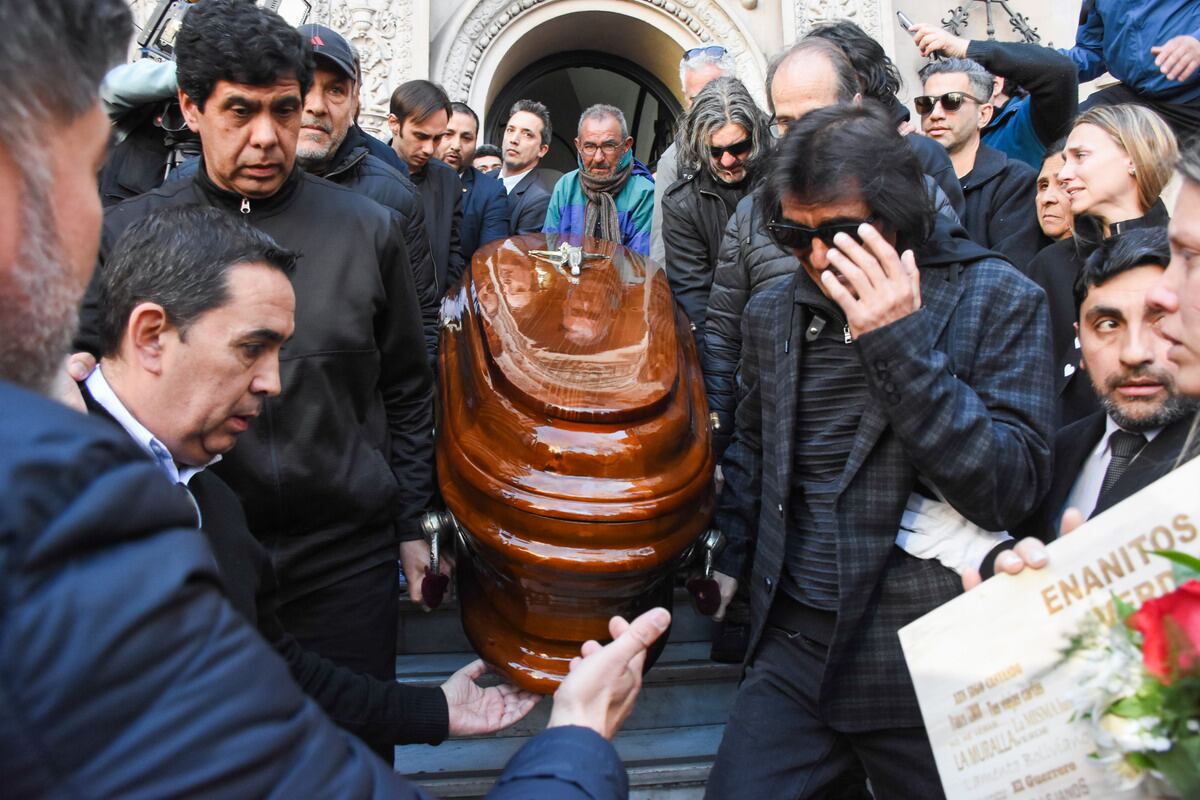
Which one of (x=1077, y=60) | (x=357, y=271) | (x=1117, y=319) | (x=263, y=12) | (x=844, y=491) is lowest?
(x=844, y=491)

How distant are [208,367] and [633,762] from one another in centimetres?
186

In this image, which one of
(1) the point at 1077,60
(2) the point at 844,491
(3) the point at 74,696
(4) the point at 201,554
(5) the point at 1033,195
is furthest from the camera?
(1) the point at 1077,60

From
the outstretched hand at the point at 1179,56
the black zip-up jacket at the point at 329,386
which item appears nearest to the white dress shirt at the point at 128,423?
the black zip-up jacket at the point at 329,386

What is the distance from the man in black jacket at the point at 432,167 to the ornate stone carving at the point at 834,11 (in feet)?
15.9

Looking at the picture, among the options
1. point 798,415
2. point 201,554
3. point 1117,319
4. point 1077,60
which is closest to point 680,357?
point 798,415

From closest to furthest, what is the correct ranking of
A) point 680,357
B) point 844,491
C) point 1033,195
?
point 844,491, point 680,357, point 1033,195

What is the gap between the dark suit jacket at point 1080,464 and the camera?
1.75 m

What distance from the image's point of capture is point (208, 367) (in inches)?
65.4

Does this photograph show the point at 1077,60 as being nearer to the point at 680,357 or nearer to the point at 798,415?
the point at 680,357

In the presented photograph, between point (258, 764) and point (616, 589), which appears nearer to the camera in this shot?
point (258, 764)

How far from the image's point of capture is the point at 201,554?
0.76 meters

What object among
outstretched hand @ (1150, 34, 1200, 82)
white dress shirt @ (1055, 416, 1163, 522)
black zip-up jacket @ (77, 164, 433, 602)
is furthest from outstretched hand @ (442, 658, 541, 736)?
outstretched hand @ (1150, 34, 1200, 82)

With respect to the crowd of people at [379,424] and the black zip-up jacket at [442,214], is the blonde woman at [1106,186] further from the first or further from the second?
the black zip-up jacket at [442,214]

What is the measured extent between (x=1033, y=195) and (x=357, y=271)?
2581mm
